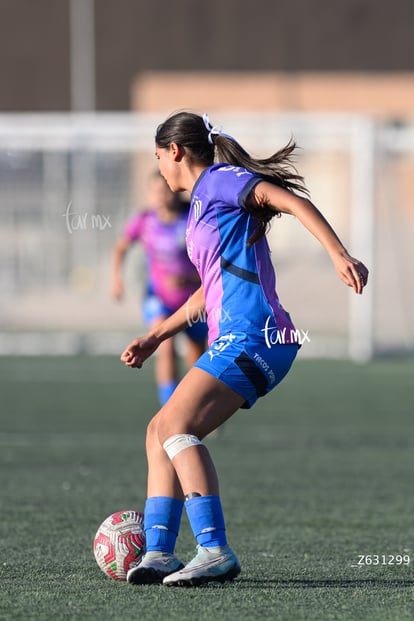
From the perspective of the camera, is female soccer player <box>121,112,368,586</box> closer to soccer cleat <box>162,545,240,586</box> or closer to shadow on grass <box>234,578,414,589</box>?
soccer cleat <box>162,545,240,586</box>

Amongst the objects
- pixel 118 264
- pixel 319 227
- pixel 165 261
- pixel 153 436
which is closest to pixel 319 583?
pixel 153 436

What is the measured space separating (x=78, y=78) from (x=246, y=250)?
26.1 metres

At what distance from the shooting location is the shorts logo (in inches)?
183

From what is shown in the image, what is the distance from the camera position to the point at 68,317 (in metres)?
18.6

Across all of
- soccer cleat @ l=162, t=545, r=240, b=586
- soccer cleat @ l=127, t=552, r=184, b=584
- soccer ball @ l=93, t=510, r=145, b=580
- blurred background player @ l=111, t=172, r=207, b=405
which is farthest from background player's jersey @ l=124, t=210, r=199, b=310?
soccer cleat @ l=162, t=545, r=240, b=586

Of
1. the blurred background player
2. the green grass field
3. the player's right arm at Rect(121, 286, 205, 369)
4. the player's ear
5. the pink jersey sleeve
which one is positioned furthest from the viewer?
the pink jersey sleeve

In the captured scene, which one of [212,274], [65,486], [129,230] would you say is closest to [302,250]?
[129,230]

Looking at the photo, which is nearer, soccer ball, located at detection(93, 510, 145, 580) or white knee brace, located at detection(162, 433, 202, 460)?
white knee brace, located at detection(162, 433, 202, 460)

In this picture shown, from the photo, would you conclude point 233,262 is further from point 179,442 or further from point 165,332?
point 179,442

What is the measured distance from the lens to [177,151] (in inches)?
191

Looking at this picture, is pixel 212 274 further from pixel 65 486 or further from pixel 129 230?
pixel 129 230

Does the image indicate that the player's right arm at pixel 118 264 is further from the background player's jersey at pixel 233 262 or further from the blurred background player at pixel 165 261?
the background player's jersey at pixel 233 262

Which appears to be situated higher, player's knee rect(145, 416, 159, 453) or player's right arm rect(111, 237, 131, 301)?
player's right arm rect(111, 237, 131, 301)

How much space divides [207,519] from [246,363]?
55 centimetres
